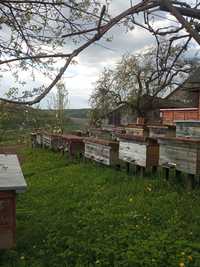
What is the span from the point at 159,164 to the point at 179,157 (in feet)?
2.80

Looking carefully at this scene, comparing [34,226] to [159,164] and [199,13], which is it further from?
[199,13]

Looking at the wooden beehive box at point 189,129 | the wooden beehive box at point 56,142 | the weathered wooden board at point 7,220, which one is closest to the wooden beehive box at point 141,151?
the wooden beehive box at point 189,129

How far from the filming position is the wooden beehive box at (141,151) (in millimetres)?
8938

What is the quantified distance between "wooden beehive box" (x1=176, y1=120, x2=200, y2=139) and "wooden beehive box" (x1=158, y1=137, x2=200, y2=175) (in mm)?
1783

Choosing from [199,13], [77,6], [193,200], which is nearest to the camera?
[199,13]

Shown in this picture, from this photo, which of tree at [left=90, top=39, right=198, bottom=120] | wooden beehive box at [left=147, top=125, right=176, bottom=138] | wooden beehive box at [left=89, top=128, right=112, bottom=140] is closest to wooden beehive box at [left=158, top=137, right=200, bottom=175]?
wooden beehive box at [left=147, top=125, right=176, bottom=138]

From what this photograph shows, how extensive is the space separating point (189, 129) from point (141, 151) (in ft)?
6.66

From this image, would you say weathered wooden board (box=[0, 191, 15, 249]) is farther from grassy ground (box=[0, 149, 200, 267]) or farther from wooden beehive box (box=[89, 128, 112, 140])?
wooden beehive box (box=[89, 128, 112, 140])

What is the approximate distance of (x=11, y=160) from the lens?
24.7 ft

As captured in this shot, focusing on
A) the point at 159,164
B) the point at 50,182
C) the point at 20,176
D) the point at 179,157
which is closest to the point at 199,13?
the point at 20,176

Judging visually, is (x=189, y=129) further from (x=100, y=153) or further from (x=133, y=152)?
(x=100, y=153)

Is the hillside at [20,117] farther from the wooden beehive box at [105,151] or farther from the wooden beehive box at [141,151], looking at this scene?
the wooden beehive box at [105,151]

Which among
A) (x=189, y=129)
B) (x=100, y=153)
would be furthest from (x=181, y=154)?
(x=100, y=153)

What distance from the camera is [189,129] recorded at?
1052cm
